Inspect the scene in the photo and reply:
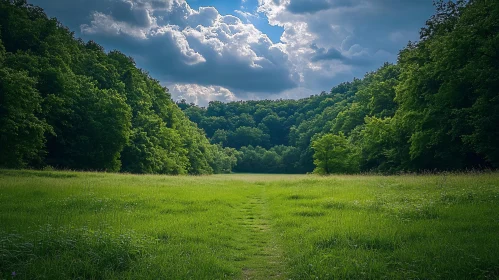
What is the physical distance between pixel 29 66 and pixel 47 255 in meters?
35.7

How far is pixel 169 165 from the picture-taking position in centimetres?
6159

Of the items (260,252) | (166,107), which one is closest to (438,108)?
(260,252)

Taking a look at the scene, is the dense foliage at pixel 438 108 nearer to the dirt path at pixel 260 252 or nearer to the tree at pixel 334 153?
the tree at pixel 334 153

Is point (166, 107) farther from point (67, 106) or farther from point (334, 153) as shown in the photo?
point (334, 153)

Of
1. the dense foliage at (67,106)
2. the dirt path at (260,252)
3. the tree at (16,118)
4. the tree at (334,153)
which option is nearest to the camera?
the dirt path at (260,252)

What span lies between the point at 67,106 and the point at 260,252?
41720 millimetres

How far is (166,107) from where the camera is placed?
7738 cm

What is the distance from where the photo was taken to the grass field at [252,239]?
6762mm

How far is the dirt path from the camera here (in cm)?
748

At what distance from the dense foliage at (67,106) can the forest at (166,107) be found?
13cm

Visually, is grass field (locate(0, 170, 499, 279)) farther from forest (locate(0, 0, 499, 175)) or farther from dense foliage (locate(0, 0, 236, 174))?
dense foliage (locate(0, 0, 236, 174))

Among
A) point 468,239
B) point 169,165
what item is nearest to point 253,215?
point 468,239

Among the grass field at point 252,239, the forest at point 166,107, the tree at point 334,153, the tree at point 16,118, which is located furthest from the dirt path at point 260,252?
the tree at point 334,153

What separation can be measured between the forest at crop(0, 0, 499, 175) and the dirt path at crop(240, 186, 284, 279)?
70.8 feet
